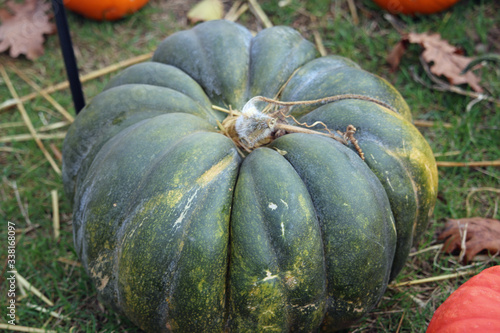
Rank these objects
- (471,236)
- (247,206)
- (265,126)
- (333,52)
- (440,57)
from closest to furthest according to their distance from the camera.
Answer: (247,206) → (265,126) → (471,236) → (440,57) → (333,52)

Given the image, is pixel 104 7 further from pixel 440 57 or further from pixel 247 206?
pixel 247 206

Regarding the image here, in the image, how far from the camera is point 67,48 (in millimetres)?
3096

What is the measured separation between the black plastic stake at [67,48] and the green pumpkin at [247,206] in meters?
0.71

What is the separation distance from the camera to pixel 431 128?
12.6ft

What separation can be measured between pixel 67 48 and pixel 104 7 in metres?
1.57

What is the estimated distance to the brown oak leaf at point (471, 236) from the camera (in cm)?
290

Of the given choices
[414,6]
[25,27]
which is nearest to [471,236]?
[414,6]

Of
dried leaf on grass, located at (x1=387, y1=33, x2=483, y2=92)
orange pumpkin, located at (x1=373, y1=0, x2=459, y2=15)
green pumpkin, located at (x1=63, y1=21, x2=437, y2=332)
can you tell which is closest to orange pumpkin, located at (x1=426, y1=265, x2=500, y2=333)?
green pumpkin, located at (x1=63, y1=21, x2=437, y2=332)

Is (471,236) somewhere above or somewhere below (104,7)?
below

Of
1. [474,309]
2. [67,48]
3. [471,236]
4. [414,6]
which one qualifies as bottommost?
[471,236]

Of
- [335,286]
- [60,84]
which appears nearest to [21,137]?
[60,84]

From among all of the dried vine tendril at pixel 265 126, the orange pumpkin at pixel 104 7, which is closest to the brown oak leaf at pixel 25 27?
the orange pumpkin at pixel 104 7

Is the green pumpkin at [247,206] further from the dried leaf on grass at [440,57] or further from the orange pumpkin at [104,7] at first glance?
the orange pumpkin at [104,7]

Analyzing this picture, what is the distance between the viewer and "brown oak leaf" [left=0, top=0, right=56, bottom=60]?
4.39 m
